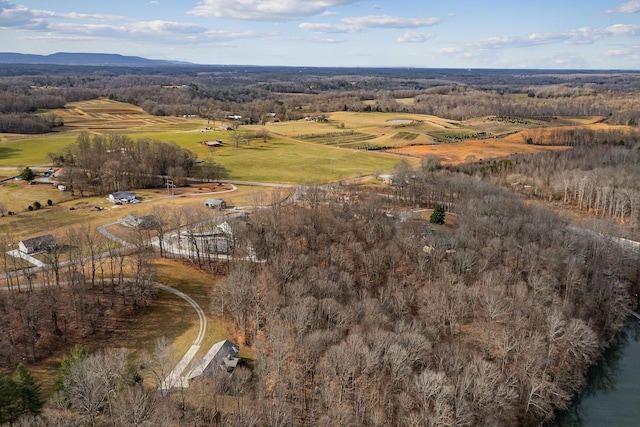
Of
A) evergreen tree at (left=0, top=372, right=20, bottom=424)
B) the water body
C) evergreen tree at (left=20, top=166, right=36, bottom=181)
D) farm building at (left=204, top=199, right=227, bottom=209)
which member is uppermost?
evergreen tree at (left=20, top=166, right=36, bottom=181)

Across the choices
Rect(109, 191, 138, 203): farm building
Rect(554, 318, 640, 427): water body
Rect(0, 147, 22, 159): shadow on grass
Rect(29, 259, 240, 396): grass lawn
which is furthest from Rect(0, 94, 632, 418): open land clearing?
Rect(554, 318, 640, 427): water body

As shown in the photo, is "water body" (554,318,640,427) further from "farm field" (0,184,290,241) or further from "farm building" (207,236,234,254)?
"farm field" (0,184,290,241)

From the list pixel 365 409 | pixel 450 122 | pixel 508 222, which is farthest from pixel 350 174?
pixel 450 122

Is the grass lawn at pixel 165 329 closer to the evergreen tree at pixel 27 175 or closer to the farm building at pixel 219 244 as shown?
the farm building at pixel 219 244

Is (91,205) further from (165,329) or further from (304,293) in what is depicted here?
(304,293)

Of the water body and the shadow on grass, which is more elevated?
the shadow on grass

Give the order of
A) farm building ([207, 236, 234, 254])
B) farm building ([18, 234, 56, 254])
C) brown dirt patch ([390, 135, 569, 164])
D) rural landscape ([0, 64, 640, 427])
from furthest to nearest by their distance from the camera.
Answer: brown dirt patch ([390, 135, 569, 164]) → farm building ([207, 236, 234, 254]) → farm building ([18, 234, 56, 254]) → rural landscape ([0, 64, 640, 427])

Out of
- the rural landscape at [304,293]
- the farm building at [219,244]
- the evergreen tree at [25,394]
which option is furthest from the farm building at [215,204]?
the evergreen tree at [25,394]

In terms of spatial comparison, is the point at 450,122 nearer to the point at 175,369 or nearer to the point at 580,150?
the point at 580,150
